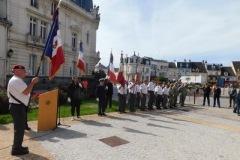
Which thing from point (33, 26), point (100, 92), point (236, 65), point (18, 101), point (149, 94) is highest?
point (33, 26)

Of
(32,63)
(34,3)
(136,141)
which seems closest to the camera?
(136,141)

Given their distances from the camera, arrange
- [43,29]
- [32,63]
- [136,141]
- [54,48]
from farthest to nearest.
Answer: [43,29] → [32,63] → [54,48] → [136,141]

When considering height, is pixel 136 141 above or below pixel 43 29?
below

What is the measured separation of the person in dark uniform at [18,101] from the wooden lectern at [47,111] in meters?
2.60

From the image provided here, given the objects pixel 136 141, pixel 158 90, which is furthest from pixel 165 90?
pixel 136 141

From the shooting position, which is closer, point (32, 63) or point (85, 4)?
point (32, 63)

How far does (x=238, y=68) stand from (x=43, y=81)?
85.8m

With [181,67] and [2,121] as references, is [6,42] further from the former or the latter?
[181,67]

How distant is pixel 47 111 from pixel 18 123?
296cm

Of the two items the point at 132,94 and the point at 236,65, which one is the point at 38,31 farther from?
the point at 236,65

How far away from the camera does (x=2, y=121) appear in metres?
10.5

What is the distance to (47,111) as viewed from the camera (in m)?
9.70

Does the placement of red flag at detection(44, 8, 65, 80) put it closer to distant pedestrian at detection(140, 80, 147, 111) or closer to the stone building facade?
distant pedestrian at detection(140, 80, 147, 111)

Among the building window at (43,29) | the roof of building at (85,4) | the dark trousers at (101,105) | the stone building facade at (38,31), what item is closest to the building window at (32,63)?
the stone building facade at (38,31)
